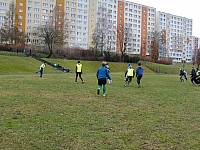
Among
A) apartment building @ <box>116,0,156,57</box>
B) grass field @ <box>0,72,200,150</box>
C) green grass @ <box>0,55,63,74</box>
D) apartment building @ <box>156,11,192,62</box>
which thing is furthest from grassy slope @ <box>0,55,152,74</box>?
apartment building @ <box>156,11,192,62</box>

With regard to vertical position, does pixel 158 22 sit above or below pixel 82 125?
above

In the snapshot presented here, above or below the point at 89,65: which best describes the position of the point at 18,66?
below

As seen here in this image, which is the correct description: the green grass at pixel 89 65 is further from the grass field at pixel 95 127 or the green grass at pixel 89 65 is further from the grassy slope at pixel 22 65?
the grass field at pixel 95 127

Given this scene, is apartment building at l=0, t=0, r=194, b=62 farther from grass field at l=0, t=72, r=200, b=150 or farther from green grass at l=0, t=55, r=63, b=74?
grass field at l=0, t=72, r=200, b=150

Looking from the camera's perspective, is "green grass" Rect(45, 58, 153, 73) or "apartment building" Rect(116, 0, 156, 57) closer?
"green grass" Rect(45, 58, 153, 73)

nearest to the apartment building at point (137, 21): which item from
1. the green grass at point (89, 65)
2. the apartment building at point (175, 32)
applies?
the apartment building at point (175, 32)

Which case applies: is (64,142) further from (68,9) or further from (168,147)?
(68,9)

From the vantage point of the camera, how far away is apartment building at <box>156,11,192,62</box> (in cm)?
12355

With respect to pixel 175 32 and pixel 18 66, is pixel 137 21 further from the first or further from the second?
A: pixel 18 66

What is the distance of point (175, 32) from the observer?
130 metres

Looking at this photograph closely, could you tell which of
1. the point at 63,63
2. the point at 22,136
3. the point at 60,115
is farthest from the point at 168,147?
the point at 63,63

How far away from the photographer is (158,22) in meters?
122

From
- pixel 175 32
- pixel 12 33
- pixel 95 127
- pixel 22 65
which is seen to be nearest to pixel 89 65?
pixel 22 65

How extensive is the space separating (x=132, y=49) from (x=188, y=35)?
167 feet
